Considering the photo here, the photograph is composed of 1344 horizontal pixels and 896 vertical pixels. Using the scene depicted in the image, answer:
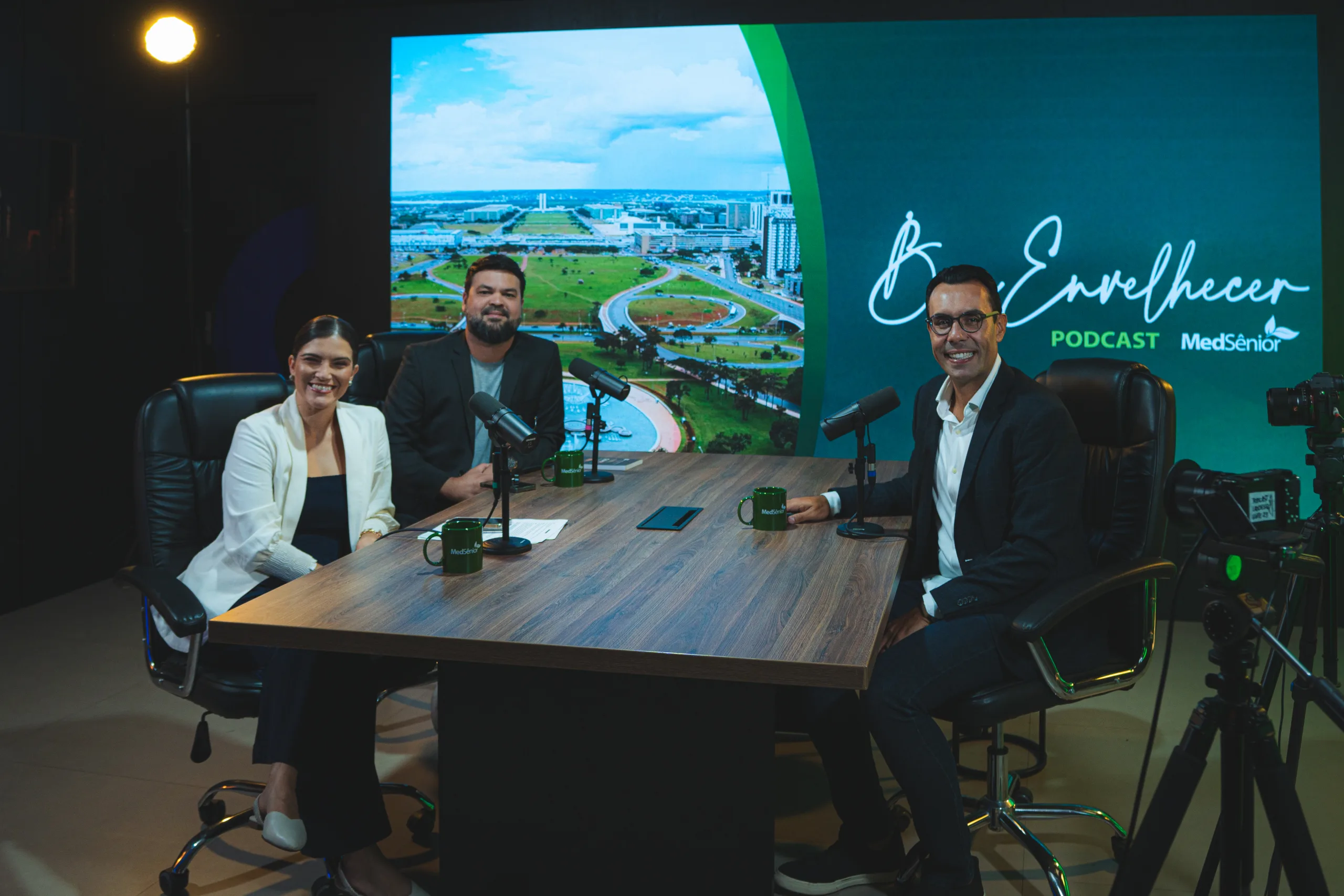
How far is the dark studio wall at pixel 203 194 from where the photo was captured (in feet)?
15.1

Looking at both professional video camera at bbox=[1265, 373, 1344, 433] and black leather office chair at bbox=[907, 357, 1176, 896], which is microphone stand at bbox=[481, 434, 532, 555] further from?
professional video camera at bbox=[1265, 373, 1344, 433]

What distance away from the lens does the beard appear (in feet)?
11.9

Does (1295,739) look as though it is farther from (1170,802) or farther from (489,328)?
(489,328)

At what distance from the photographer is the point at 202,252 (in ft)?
18.4

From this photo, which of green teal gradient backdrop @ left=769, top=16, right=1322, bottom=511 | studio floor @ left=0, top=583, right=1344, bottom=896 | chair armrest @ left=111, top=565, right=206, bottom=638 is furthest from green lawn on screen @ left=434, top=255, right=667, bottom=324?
chair armrest @ left=111, top=565, right=206, bottom=638

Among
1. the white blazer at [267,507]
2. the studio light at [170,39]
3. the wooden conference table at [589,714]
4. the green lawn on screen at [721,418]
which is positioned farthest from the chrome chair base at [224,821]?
the studio light at [170,39]

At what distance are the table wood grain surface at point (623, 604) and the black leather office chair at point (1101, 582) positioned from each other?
363 millimetres

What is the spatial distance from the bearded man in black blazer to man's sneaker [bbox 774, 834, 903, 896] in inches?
63.3

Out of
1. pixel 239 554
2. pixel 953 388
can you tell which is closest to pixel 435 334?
pixel 239 554

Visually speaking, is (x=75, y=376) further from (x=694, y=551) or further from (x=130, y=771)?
(x=694, y=551)

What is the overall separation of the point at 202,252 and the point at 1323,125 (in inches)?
213

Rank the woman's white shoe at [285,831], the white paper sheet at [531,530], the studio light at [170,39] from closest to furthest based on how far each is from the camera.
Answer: the woman's white shoe at [285,831]
the white paper sheet at [531,530]
the studio light at [170,39]

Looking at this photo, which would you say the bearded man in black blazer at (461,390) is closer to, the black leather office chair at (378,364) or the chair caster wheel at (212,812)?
the black leather office chair at (378,364)

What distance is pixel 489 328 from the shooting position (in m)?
3.63
